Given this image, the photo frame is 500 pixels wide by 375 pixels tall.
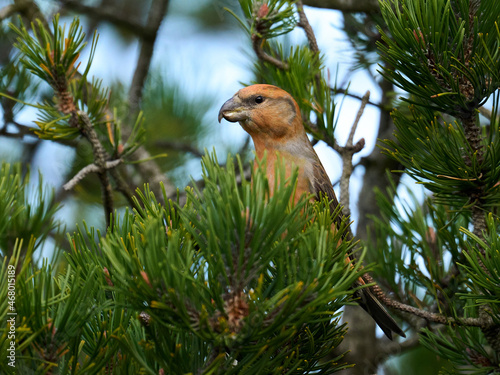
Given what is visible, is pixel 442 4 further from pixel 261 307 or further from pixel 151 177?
pixel 151 177

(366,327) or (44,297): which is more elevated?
(44,297)

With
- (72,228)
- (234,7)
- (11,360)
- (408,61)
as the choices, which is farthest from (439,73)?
(72,228)

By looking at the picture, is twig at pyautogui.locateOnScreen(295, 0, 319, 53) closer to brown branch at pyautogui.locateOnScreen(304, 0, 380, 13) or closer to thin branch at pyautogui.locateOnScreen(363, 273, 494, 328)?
brown branch at pyautogui.locateOnScreen(304, 0, 380, 13)

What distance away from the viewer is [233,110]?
3.42 m

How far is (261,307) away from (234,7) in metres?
4.05

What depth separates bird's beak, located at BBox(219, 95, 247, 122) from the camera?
134 inches

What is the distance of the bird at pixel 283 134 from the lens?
3.20m

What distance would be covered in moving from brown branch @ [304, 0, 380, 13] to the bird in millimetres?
711

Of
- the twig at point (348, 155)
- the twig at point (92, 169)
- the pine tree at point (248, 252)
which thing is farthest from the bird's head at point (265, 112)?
the twig at point (92, 169)

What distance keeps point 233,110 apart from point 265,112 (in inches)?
7.9

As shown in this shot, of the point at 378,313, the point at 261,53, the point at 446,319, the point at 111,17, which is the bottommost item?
the point at 378,313

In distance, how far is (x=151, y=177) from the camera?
409cm

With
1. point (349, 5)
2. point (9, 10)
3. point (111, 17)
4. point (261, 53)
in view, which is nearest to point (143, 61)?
point (111, 17)

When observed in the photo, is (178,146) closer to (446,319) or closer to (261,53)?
(261,53)
